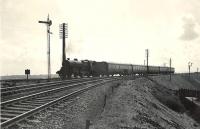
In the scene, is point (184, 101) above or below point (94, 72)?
below

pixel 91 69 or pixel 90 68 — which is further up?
pixel 90 68

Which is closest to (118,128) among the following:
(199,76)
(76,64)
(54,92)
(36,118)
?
(36,118)

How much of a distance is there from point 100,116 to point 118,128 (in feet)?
6.36

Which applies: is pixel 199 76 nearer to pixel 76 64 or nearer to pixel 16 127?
pixel 76 64

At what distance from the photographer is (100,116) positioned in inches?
523

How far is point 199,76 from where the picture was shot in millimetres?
154625

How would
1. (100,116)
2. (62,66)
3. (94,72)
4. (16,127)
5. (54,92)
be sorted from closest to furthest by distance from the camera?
(16,127), (100,116), (54,92), (62,66), (94,72)

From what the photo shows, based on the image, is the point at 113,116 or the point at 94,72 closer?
the point at 113,116

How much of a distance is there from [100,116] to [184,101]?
37214mm

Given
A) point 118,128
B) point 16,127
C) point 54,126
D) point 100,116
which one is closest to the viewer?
point 16,127

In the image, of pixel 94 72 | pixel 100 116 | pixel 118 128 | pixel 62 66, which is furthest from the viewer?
pixel 94 72

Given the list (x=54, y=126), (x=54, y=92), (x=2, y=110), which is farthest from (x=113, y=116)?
(x=54, y=92)

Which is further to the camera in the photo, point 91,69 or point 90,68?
point 91,69

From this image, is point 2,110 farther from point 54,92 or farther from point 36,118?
point 54,92
